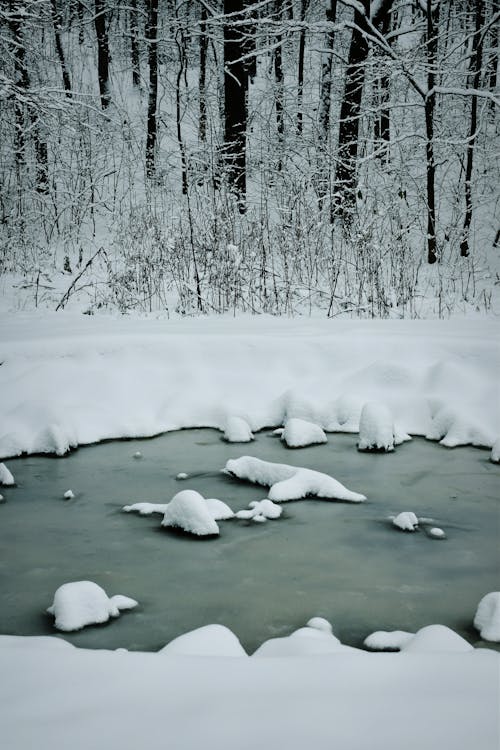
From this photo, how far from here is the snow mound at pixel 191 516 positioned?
9.04 feet

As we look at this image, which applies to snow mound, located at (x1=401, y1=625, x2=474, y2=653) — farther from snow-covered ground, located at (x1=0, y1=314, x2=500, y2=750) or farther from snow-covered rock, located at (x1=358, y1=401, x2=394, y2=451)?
snow-covered rock, located at (x1=358, y1=401, x2=394, y2=451)

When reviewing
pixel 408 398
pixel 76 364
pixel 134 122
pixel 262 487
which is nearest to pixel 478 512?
pixel 262 487

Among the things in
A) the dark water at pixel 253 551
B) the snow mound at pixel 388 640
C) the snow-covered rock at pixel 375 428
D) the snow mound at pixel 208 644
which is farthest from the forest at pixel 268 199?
the snow mound at pixel 208 644

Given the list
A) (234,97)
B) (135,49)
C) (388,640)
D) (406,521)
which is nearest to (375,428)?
(406,521)

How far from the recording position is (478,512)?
2.96 metres

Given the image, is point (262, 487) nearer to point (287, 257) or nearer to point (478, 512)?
point (478, 512)

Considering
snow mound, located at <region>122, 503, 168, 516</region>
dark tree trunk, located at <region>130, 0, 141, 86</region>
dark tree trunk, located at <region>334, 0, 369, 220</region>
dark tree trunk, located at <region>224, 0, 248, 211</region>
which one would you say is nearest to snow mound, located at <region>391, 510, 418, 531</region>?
snow mound, located at <region>122, 503, 168, 516</region>

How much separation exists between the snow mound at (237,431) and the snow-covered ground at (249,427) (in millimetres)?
38

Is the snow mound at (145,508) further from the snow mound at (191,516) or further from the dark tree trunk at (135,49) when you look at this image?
the dark tree trunk at (135,49)

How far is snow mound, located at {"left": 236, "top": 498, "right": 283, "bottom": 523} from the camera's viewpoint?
2.91m

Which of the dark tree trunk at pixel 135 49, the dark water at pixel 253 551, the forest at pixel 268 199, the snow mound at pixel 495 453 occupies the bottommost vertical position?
the dark water at pixel 253 551

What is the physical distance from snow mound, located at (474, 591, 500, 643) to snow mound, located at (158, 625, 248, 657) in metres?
0.79

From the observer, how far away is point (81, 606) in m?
2.14

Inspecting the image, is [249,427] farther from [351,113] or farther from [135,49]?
[135,49]
